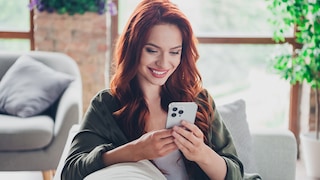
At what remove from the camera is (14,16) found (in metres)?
4.36

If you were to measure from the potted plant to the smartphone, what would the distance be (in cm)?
234

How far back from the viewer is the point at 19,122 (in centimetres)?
346

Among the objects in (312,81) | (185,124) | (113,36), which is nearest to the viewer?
(185,124)

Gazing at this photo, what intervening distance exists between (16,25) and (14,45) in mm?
144

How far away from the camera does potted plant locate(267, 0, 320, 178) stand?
12.6 feet

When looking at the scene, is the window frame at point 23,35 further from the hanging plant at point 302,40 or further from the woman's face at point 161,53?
the woman's face at point 161,53

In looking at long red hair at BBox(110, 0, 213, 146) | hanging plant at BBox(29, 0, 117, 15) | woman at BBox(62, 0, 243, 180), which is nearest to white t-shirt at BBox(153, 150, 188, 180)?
woman at BBox(62, 0, 243, 180)

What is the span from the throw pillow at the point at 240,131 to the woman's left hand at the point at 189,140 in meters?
0.55

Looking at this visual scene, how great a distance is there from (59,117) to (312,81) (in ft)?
5.32

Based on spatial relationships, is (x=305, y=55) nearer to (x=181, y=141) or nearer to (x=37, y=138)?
(x=37, y=138)

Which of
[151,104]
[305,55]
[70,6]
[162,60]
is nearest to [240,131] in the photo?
[151,104]

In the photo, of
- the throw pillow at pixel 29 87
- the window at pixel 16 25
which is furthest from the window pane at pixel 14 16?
the throw pillow at pixel 29 87

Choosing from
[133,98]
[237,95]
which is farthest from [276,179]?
[237,95]

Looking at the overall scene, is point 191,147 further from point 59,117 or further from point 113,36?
point 113,36
